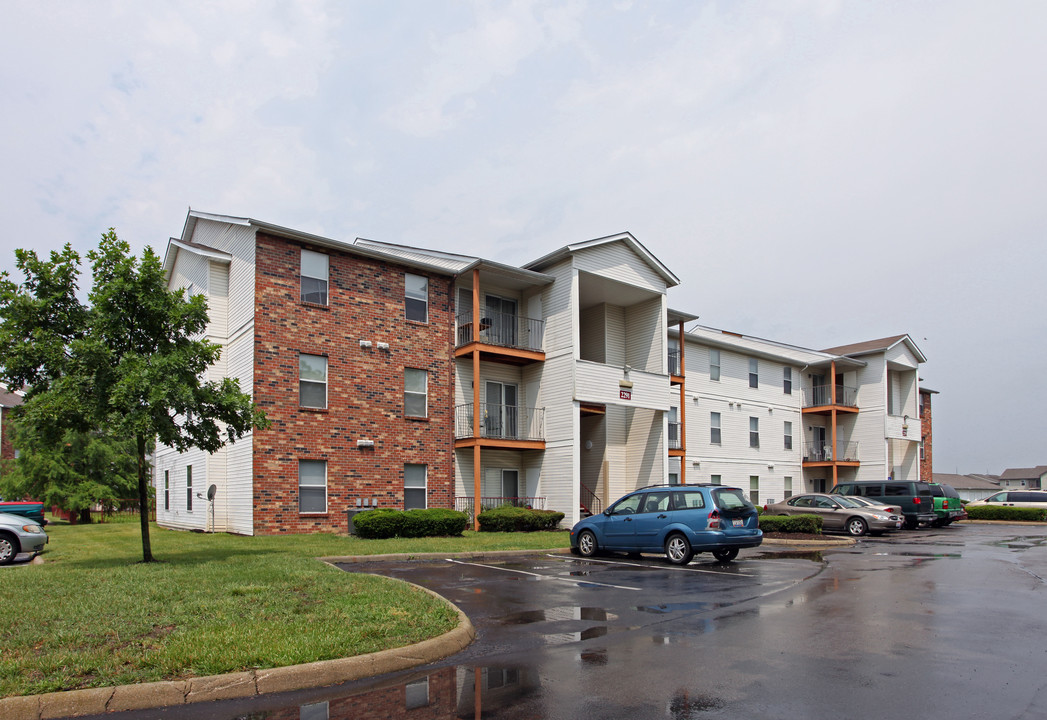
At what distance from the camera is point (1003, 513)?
37.2 meters

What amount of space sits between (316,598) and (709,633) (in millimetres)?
4628

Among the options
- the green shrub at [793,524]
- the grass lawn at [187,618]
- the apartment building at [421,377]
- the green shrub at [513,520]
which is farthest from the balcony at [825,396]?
the grass lawn at [187,618]

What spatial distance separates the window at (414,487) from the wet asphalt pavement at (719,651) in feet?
32.1

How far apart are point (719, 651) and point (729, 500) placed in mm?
8377

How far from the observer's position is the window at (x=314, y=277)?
22359 millimetres

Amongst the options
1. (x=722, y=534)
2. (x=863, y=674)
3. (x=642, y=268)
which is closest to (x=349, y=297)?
(x=642, y=268)

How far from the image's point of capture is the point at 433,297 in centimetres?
2512

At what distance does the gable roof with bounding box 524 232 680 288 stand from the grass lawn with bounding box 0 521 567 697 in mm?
14698

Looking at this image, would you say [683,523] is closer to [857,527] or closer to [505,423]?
[505,423]

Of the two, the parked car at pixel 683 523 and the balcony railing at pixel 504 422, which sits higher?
the balcony railing at pixel 504 422

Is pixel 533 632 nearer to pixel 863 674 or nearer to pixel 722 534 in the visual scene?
pixel 863 674

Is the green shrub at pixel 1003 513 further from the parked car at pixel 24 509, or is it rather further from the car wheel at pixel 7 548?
the parked car at pixel 24 509

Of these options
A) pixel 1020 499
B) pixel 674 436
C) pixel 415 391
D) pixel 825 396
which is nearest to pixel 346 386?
pixel 415 391

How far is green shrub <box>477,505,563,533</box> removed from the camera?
23.1 metres
